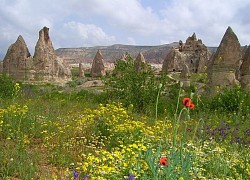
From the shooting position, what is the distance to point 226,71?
52.8 feet

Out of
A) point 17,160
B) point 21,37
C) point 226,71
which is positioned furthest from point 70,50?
point 17,160

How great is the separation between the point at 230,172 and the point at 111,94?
30.9ft

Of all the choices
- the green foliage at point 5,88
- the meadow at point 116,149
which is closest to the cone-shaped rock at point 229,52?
the meadow at point 116,149

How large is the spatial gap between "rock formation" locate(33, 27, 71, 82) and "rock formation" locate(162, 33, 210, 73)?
1938cm

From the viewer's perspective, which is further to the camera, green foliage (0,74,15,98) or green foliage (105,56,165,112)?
green foliage (0,74,15,98)

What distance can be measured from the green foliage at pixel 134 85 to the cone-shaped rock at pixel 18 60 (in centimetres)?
1815

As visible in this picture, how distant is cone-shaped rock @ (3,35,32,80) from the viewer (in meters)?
29.6

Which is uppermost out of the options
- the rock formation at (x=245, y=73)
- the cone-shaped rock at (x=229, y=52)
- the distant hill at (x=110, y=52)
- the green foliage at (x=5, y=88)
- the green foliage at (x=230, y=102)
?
the distant hill at (x=110, y=52)

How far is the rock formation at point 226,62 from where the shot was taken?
15.8m

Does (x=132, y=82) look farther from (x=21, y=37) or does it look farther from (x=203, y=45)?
(x=203, y=45)

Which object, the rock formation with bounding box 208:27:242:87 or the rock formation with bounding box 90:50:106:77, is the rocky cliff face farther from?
the rock formation with bounding box 208:27:242:87

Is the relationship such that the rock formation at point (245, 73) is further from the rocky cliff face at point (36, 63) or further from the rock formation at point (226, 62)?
the rocky cliff face at point (36, 63)

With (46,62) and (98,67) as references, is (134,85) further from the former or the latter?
(98,67)

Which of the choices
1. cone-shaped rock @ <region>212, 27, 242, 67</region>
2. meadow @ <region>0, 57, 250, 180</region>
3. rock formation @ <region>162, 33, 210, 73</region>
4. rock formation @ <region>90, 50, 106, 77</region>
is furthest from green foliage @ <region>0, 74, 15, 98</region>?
rock formation @ <region>162, 33, 210, 73</region>
